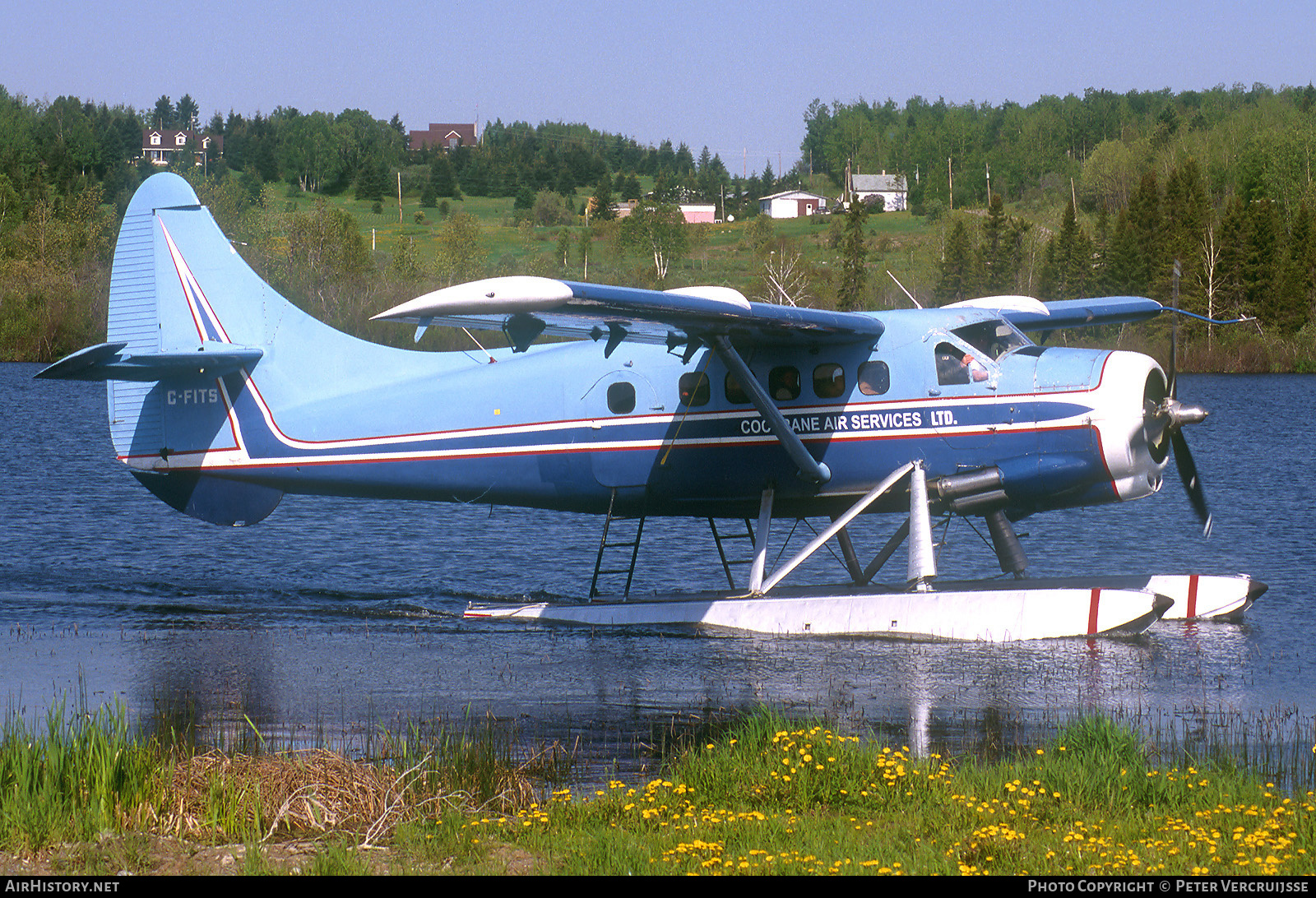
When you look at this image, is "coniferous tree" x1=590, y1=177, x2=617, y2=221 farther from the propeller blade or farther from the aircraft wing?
the aircraft wing

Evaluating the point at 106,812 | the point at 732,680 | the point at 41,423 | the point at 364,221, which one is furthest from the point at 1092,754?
the point at 364,221

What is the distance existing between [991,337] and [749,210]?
144597 mm

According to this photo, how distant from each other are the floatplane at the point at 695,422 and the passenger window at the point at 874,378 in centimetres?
2

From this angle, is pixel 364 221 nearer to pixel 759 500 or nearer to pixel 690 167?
pixel 690 167

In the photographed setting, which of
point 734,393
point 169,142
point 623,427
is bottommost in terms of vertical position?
point 623,427

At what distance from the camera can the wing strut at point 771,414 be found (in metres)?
11.7

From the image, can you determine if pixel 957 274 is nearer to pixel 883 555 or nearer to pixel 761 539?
pixel 883 555

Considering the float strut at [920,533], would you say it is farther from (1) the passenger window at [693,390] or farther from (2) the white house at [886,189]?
(2) the white house at [886,189]

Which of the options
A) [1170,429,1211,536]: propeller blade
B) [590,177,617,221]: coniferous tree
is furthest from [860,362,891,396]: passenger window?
[590,177,617,221]: coniferous tree

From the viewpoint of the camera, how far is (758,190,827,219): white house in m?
150

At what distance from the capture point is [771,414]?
38.9ft

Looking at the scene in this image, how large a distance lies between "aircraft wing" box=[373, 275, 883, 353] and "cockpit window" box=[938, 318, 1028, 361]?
819 millimetres

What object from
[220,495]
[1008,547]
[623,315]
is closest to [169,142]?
[220,495]

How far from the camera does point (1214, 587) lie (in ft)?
40.7
